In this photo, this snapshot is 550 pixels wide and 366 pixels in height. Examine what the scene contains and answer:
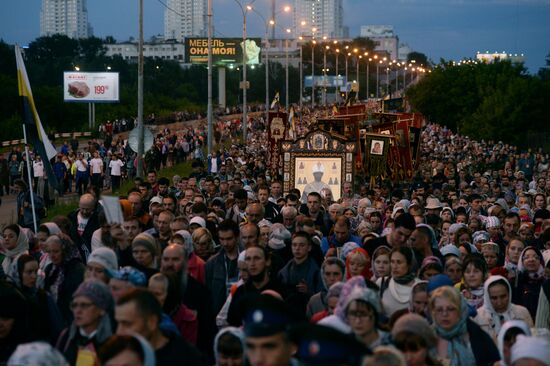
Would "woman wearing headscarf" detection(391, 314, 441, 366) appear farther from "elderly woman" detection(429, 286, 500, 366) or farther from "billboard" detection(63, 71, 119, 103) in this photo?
"billboard" detection(63, 71, 119, 103)

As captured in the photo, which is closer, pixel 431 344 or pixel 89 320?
pixel 431 344

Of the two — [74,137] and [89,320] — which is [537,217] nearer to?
[89,320]

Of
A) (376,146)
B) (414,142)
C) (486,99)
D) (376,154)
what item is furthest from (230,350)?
(486,99)

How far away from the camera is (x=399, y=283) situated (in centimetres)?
1001

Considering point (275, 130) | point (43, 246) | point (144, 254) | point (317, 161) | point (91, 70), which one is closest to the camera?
point (144, 254)

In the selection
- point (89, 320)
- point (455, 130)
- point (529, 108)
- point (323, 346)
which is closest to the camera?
point (323, 346)

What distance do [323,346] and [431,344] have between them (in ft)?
5.48

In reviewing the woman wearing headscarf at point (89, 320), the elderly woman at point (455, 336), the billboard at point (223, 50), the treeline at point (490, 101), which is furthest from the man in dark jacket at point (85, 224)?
the billboard at point (223, 50)

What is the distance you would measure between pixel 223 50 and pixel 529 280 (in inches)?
4053

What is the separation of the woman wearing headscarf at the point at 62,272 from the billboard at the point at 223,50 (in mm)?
102537

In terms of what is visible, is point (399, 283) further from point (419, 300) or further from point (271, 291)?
point (271, 291)

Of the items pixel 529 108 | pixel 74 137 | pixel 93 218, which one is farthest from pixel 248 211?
pixel 529 108

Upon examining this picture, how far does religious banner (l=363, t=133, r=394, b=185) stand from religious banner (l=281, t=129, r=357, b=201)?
2.35 metres

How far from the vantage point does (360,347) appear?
577cm
